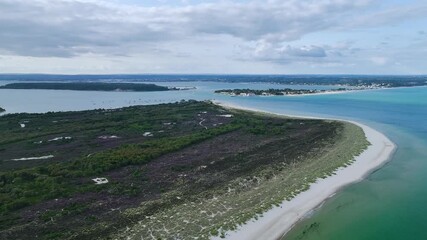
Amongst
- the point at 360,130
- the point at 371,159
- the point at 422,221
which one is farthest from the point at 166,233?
the point at 360,130

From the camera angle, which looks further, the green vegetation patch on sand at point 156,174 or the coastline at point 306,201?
the green vegetation patch on sand at point 156,174

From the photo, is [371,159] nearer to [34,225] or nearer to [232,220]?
[232,220]

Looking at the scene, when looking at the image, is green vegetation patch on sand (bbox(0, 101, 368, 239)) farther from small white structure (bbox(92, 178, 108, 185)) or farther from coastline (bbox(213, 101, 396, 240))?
coastline (bbox(213, 101, 396, 240))

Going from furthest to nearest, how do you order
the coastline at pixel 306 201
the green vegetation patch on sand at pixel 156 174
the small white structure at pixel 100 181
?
the small white structure at pixel 100 181, the green vegetation patch on sand at pixel 156 174, the coastline at pixel 306 201

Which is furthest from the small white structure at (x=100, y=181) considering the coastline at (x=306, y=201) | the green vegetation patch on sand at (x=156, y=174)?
the coastline at (x=306, y=201)

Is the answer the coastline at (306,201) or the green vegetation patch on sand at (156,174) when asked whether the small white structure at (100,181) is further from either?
the coastline at (306,201)

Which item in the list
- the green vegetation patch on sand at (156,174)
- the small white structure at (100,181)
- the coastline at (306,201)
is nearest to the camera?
the coastline at (306,201)
